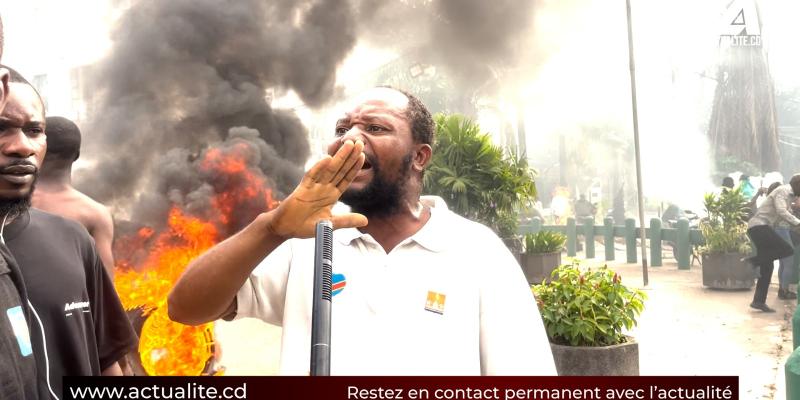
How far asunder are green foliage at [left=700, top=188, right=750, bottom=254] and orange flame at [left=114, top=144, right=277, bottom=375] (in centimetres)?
746

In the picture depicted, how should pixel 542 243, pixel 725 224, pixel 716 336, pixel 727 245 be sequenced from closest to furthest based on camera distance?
pixel 716 336, pixel 727 245, pixel 725 224, pixel 542 243

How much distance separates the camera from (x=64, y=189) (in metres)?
3.04

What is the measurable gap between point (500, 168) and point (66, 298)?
30.7 ft

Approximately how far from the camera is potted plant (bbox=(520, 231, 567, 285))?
10805 mm

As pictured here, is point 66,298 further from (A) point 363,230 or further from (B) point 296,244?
(A) point 363,230

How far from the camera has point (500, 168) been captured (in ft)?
35.1

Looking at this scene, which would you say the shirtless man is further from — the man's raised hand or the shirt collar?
the man's raised hand

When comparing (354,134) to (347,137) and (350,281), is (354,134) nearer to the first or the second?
(347,137)

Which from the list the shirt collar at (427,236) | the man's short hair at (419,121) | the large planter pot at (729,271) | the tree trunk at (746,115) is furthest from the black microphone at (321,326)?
the tree trunk at (746,115)

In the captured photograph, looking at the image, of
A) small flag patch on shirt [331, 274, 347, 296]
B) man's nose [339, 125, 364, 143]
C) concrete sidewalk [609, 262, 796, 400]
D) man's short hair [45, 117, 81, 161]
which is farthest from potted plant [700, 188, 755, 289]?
small flag patch on shirt [331, 274, 347, 296]

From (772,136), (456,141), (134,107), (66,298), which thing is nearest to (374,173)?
(66,298)

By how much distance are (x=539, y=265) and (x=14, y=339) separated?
10.0 meters

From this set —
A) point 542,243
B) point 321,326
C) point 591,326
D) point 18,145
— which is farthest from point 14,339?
point 542,243

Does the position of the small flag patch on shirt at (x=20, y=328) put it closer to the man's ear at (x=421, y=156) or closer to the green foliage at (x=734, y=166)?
the man's ear at (x=421, y=156)
